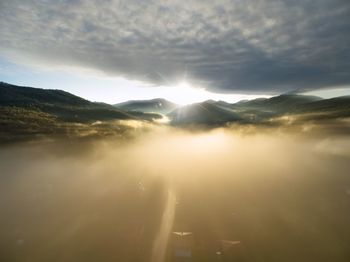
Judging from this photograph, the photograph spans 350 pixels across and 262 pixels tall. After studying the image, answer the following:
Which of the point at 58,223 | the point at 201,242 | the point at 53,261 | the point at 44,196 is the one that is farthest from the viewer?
the point at 44,196

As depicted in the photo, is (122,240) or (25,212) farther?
(25,212)

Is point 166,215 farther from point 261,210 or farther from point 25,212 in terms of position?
point 25,212

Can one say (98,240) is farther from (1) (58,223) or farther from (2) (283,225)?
(2) (283,225)

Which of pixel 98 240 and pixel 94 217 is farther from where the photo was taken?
pixel 94 217

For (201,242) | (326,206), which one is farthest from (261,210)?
(201,242)

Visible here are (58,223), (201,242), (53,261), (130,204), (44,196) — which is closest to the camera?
(53,261)

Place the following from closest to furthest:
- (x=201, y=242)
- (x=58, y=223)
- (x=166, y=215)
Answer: (x=201, y=242)
(x=58, y=223)
(x=166, y=215)

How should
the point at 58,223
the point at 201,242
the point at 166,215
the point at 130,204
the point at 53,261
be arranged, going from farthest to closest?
the point at 130,204 → the point at 166,215 → the point at 58,223 → the point at 201,242 → the point at 53,261

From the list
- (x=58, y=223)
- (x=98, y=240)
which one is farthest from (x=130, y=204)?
(x=98, y=240)
